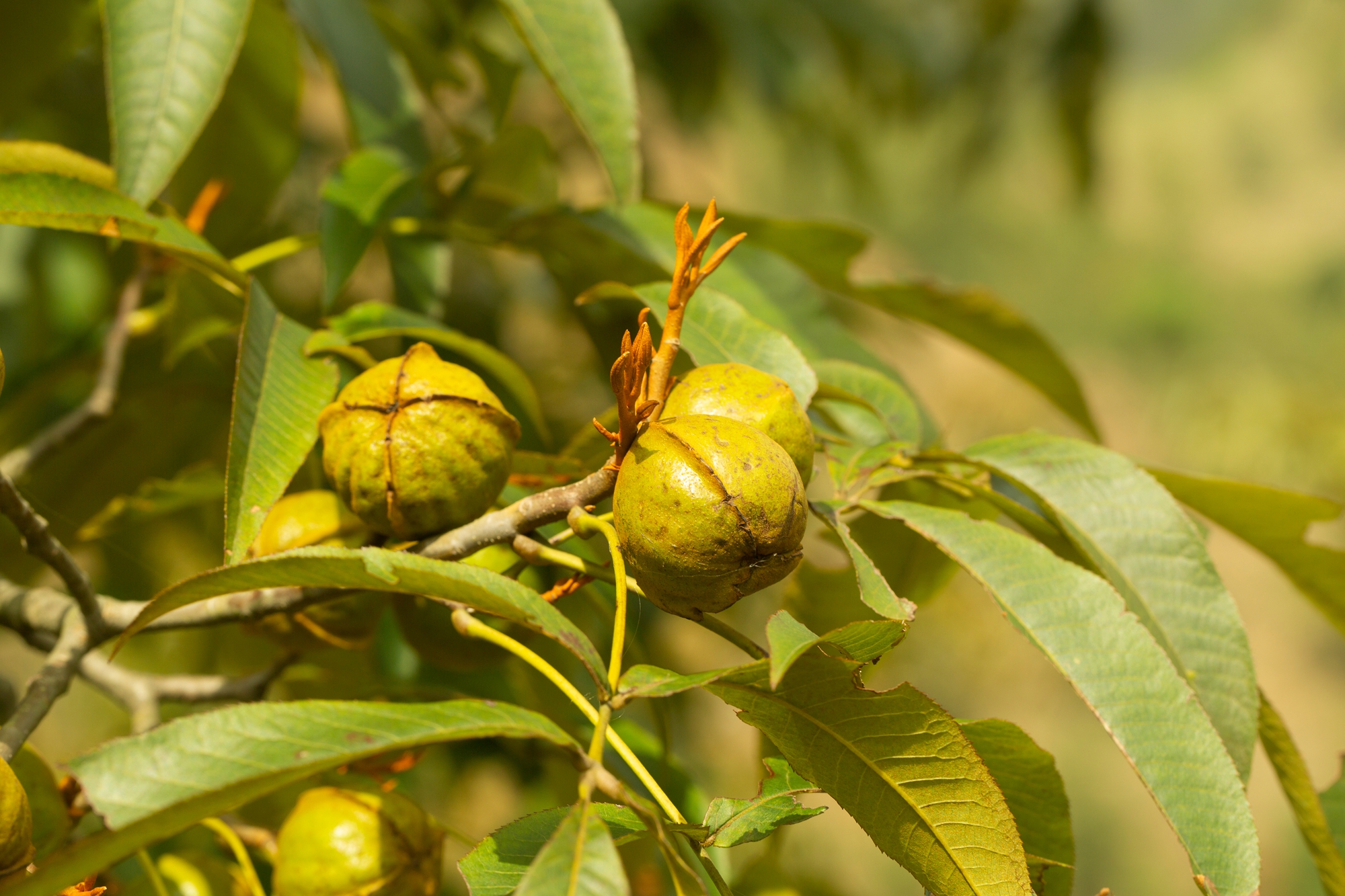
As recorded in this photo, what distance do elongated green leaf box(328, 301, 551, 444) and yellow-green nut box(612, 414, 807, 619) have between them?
0.43m

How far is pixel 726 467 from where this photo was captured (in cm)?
74

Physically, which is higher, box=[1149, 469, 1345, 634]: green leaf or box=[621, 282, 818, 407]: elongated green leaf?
box=[621, 282, 818, 407]: elongated green leaf

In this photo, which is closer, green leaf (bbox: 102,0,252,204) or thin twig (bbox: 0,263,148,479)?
green leaf (bbox: 102,0,252,204)

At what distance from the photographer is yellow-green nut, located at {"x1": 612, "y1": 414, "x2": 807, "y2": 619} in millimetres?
742

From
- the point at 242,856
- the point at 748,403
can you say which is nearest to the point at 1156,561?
the point at 748,403

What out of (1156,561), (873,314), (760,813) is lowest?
(873,314)

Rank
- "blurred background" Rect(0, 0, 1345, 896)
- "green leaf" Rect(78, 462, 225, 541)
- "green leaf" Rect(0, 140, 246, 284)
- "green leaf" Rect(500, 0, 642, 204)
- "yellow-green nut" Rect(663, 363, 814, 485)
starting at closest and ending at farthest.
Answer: "yellow-green nut" Rect(663, 363, 814, 485) < "green leaf" Rect(0, 140, 246, 284) < "green leaf" Rect(500, 0, 642, 204) < "green leaf" Rect(78, 462, 225, 541) < "blurred background" Rect(0, 0, 1345, 896)

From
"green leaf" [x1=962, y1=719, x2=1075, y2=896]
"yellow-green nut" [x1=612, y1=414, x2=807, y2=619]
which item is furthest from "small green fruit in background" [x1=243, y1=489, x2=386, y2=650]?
"green leaf" [x1=962, y1=719, x2=1075, y2=896]

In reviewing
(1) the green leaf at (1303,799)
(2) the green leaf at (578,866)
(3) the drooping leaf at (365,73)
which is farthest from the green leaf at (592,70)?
(1) the green leaf at (1303,799)

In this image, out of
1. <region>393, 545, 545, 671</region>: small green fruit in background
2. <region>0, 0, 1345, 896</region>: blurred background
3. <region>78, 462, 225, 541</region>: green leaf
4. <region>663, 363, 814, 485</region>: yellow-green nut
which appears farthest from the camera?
<region>0, 0, 1345, 896</region>: blurred background

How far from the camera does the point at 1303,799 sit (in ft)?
3.37

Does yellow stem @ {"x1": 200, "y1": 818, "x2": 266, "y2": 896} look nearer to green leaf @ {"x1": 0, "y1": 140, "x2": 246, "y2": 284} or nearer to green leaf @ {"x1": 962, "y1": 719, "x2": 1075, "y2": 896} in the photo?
green leaf @ {"x1": 0, "y1": 140, "x2": 246, "y2": 284}

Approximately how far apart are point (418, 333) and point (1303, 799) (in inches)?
43.0

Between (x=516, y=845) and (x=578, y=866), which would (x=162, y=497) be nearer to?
(x=516, y=845)
